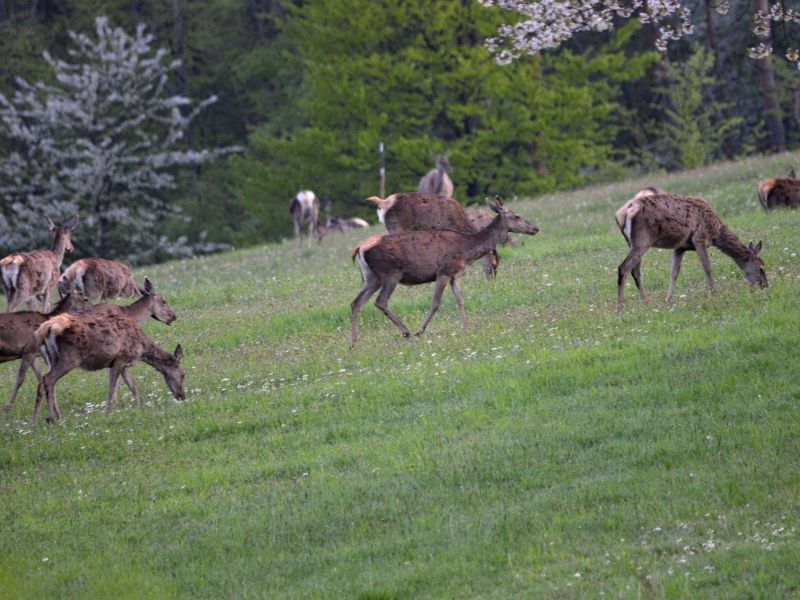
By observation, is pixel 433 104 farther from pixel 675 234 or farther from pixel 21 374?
pixel 21 374

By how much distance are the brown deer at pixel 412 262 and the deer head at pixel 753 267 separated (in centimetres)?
295

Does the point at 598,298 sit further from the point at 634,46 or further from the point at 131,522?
the point at 634,46

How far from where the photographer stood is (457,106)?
40.3 meters

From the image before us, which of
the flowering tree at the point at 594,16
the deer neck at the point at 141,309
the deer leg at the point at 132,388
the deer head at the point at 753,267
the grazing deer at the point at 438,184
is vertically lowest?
the deer leg at the point at 132,388

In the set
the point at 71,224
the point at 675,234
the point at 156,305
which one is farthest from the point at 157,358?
the point at 71,224

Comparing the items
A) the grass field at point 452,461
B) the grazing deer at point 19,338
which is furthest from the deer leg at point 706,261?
the grazing deer at point 19,338

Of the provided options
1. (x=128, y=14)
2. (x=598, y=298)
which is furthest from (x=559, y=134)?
(x=598, y=298)

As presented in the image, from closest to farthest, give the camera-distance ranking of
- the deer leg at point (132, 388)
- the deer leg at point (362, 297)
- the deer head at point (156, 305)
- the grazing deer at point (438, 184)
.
Result: the deer leg at point (132, 388) → the deer leg at point (362, 297) → the deer head at point (156, 305) → the grazing deer at point (438, 184)

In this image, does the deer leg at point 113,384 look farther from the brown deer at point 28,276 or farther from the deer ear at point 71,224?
the deer ear at point 71,224

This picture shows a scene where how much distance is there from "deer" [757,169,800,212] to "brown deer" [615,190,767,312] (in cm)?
672

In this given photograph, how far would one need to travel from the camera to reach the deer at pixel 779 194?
2170cm

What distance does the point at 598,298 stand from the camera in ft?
53.0

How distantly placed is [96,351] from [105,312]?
52cm

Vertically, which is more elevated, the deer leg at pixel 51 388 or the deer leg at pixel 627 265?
the deer leg at pixel 627 265
